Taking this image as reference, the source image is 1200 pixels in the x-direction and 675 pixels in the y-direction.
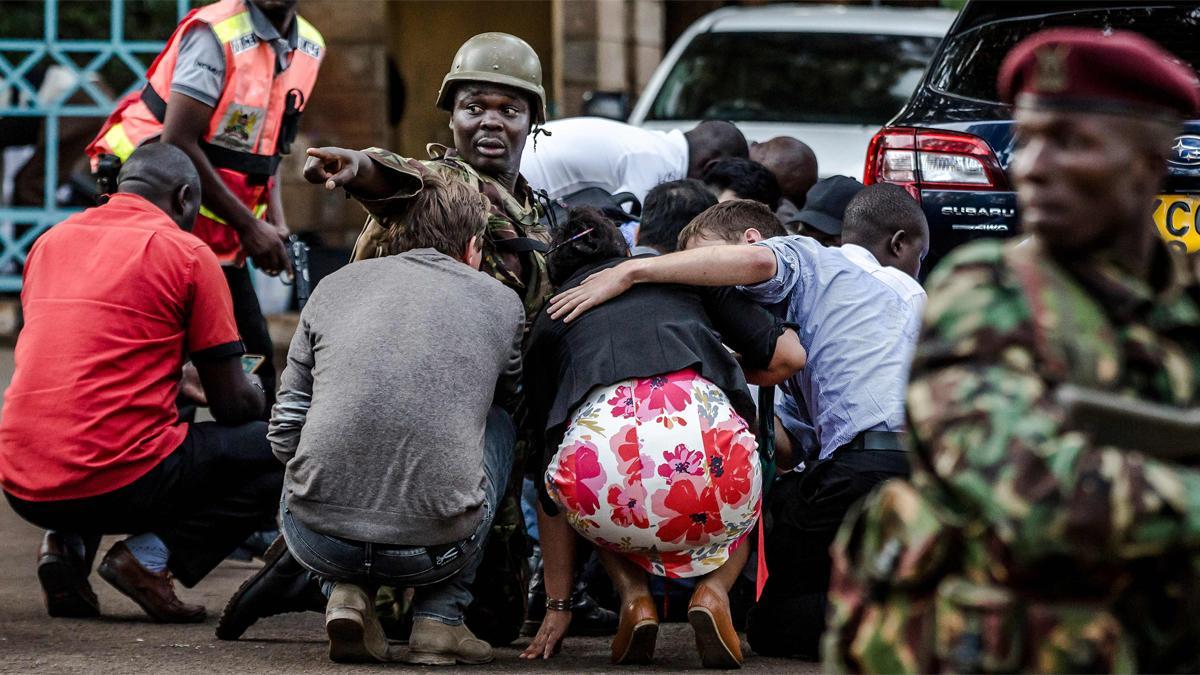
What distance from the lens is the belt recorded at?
4570 millimetres

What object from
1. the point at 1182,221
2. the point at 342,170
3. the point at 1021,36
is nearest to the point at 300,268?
the point at 342,170

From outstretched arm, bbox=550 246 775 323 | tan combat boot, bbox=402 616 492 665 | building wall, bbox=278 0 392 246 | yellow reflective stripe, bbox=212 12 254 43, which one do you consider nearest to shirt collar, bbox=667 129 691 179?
yellow reflective stripe, bbox=212 12 254 43

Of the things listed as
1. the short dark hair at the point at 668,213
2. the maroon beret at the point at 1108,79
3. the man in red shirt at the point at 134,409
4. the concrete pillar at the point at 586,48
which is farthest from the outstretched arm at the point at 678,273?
A: the concrete pillar at the point at 586,48

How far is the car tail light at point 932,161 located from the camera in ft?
18.0

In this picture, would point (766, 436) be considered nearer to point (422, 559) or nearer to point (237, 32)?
point (422, 559)

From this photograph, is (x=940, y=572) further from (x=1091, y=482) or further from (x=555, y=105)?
(x=555, y=105)

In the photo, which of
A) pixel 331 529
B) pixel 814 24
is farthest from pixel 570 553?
pixel 814 24

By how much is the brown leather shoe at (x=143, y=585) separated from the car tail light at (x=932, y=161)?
8.38 ft

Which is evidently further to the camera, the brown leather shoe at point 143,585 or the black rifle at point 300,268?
the black rifle at point 300,268

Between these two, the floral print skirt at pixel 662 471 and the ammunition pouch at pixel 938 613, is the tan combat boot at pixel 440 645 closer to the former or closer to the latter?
the floral print skirt at pixel 662 471

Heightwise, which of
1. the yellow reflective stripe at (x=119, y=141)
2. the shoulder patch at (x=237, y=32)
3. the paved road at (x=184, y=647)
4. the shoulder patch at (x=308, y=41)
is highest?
the shoulder patch at (x=237, y=32)

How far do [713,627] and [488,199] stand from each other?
140 centimetres

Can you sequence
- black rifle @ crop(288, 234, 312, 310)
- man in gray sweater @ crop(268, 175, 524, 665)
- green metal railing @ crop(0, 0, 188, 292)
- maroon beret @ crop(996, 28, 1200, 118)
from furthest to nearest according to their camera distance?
green metal railing @ crop(0, 0, 188, 292) → black rifle @ crop(288, 234, 312, 310) → man in gray sweater @ crop(268, 175, 524, 665) → maroon beret @ crop(996, 28, 1200, 118)

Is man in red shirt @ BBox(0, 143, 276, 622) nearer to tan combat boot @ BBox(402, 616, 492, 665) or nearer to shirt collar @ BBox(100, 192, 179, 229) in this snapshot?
shirt collar @ BBox(100, 192, 179, 229)
